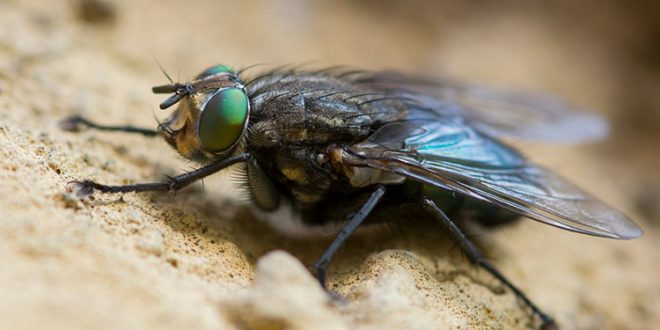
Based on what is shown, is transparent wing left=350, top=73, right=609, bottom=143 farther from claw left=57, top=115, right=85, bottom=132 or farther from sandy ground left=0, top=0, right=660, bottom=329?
claw left=57, top=115, right=85, bottom=132

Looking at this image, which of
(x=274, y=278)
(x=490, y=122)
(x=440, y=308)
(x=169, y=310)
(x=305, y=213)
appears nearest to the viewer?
(x=169, y=310)

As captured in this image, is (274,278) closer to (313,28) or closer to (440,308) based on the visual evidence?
(440,308)

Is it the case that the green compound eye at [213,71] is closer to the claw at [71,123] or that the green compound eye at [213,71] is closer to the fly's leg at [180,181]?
the fly's leg at [180,181]

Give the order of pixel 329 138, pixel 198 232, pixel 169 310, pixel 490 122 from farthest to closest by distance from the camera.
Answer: pixel 490 122 → pixel 329 138 → pixel 198 232 → pixel 169 310

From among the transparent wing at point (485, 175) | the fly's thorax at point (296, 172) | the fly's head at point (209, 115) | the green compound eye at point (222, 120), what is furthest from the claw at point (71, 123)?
the transparent wing at point (485, 175)

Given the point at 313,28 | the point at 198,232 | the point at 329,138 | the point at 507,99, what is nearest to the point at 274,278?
the point at 198,232

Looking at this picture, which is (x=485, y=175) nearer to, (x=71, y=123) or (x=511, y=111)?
(x=511, y=111)

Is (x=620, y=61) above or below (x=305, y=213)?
above
